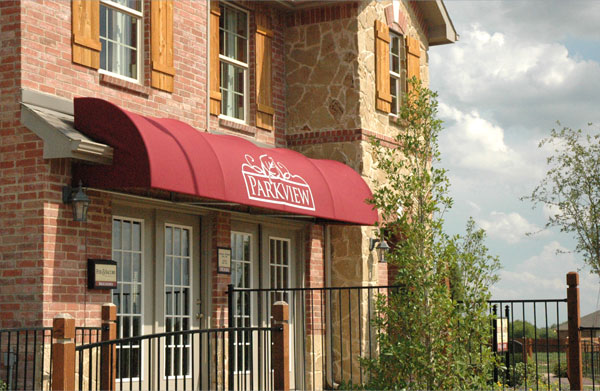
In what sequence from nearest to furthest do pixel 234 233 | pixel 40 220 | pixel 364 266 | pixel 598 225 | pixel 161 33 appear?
pixel 40 220, pixel 161 33, pixel 234 233, pixel 364 266, pixel 598 225

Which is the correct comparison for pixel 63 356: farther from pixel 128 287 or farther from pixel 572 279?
pixel 572 279

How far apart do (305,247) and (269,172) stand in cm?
316

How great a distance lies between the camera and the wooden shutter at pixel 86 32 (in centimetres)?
1101

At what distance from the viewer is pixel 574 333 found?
37.9ft

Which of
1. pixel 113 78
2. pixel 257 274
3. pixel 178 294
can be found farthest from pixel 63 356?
pixel 257 274

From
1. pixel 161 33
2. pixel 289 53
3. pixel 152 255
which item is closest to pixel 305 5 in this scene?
pixel 289 53

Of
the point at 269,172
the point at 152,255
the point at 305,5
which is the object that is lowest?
the point at 152,255

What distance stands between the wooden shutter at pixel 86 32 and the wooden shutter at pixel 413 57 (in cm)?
766

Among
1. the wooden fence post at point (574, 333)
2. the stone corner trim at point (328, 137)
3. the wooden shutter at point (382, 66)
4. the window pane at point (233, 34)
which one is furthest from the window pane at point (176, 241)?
the wooden fence post at point (574, 333)

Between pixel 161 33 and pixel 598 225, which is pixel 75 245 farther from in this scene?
pixel 598 225

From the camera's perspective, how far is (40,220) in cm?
1012

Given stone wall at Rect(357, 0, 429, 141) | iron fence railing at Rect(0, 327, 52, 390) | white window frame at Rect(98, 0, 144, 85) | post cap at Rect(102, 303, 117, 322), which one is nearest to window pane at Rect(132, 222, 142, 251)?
post cap at Rect(102, 303, 117, 322)

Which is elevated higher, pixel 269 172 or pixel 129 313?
pixel 269 172

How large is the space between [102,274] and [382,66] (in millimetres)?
7651
